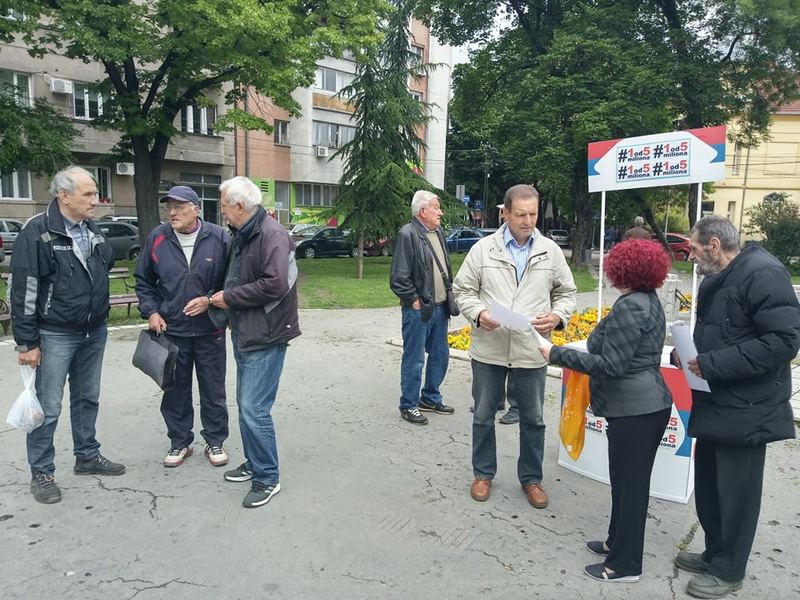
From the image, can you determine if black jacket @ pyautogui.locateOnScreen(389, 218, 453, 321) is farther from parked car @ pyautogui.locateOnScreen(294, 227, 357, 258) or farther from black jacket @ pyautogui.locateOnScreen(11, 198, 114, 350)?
parked car @ pyautogui.locateOnScreen(294, 227, 357, 258)

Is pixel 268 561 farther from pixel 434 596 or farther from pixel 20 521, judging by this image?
pixel 20 521

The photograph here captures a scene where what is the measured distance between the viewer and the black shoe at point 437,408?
5.69 metres

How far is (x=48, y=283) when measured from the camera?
3.79 metres

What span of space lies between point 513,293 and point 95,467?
307 cm

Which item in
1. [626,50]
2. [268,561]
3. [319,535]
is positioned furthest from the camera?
[626,50]

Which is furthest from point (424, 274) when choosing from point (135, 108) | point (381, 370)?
point (135, 108)

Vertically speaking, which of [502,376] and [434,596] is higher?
[502,376]

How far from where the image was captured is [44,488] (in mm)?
3846

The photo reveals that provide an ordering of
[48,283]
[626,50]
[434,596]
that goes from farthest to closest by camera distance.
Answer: [626,50] → [48,283] → [434,596]

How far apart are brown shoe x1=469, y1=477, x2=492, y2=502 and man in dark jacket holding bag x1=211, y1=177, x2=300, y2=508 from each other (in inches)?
50.9

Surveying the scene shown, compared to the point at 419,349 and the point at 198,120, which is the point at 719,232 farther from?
the point at 198,120

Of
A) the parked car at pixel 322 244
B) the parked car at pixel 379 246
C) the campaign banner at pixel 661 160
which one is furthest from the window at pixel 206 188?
the campaign banner at pixel 661 160

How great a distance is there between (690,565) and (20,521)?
3717 millimetres

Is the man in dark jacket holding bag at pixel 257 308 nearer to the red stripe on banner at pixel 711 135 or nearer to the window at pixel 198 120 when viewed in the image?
the red stripe on banner at pixel 711 135
